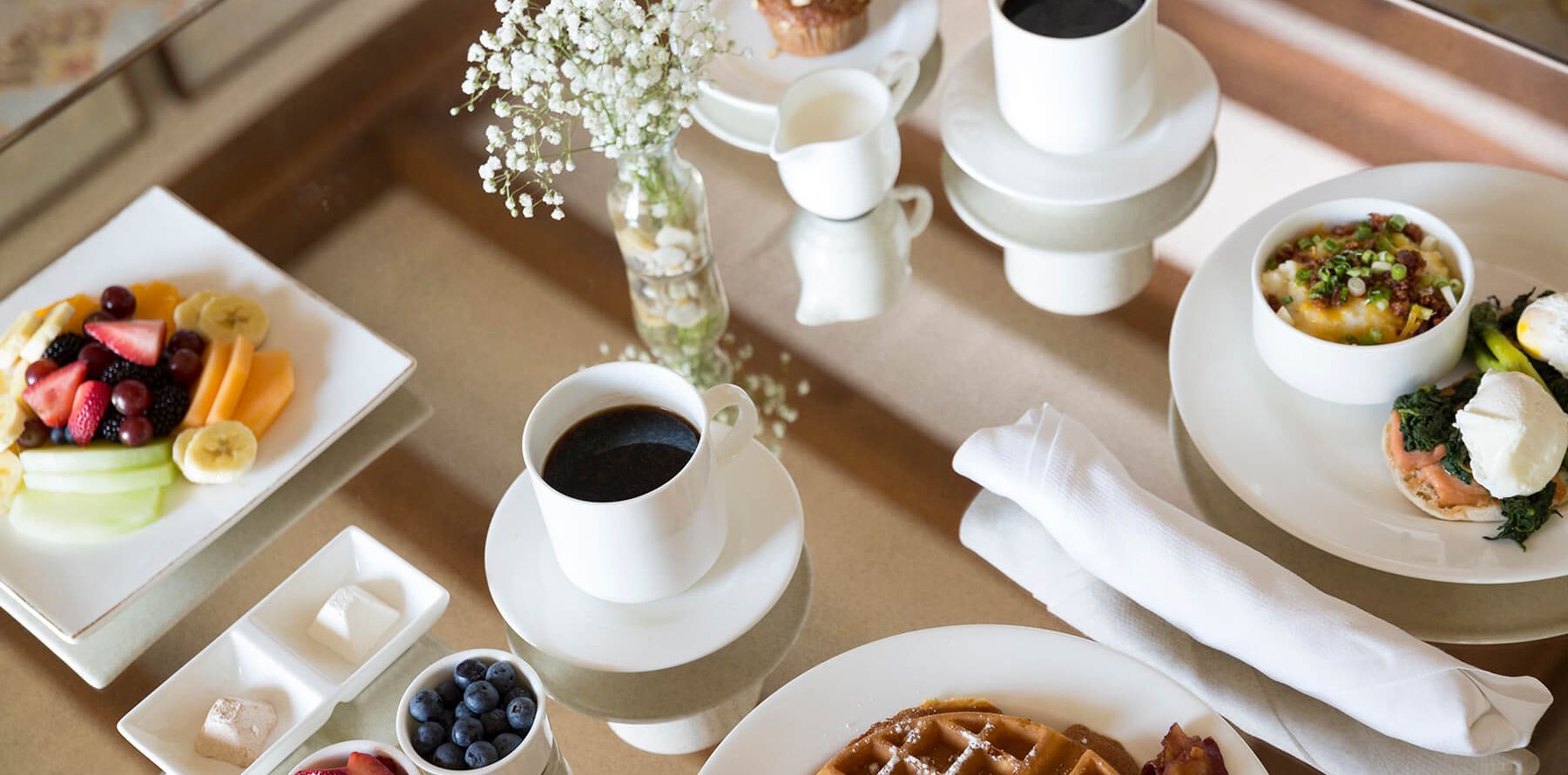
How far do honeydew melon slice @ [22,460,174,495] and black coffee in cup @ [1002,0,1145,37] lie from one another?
3.72 feet

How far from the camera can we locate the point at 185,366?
1663 mm

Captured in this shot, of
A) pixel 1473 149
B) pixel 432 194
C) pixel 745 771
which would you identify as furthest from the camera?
pixel 432 194

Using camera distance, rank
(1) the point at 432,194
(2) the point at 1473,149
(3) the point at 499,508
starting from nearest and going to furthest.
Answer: (3) the point at 499,508 < (2) the point at 1473,149 < (1) the point at 432,194

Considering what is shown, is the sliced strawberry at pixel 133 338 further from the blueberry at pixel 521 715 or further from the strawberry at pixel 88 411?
the blueberry at pixel 521 715

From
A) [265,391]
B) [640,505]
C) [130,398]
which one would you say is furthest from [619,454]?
[130,398]

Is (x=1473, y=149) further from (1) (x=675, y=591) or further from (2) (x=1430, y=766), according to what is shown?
(1) (x=675, y=591)

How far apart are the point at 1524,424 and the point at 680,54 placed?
94 centimetres

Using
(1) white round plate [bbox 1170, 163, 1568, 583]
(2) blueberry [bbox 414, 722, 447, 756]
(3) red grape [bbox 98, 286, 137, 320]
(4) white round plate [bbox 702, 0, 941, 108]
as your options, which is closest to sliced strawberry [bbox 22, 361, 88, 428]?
(3) red grape [bbox 98, 286, 137, 320]

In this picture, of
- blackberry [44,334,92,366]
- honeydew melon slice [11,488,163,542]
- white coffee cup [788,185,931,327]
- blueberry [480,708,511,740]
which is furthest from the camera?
white coffee cup [788,185,931,327]

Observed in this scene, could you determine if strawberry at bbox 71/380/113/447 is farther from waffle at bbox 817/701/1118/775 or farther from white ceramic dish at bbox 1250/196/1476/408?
white ceramic dish at bbox 1250/196/1476/408

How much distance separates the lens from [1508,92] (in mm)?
1868

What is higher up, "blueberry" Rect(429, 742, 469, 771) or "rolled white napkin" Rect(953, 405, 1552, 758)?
"blueberry" Rect(429, 742, 469, 771)

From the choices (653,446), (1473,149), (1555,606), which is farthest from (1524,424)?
(653,446)

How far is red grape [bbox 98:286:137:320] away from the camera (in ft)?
5.70
